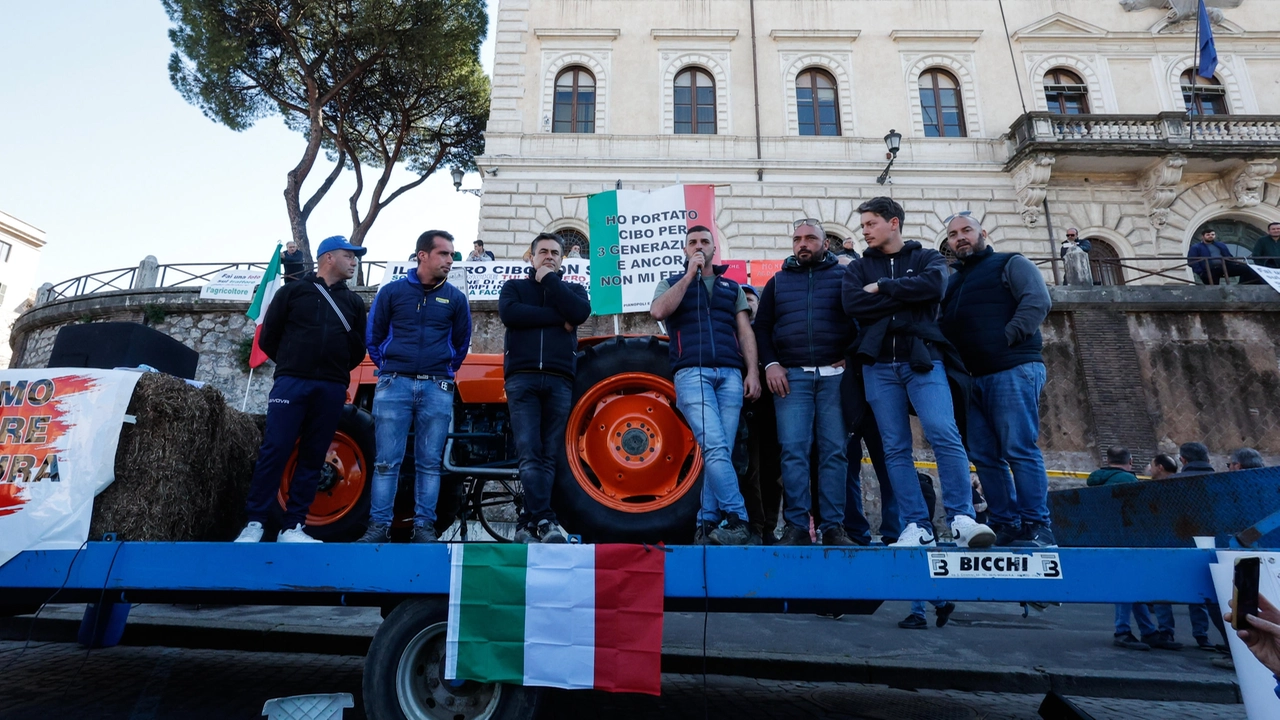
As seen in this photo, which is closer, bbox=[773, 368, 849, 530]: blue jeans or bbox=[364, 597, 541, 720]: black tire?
bbox=[364, 597, 541, 720]: black tire

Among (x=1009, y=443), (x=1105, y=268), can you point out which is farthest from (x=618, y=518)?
(x=1105, y=268)

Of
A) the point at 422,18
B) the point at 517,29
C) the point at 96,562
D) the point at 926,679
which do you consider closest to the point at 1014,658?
the point at 926,679

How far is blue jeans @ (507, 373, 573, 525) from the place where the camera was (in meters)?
3.52

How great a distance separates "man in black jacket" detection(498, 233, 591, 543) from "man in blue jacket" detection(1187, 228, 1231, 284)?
1633 centimetres

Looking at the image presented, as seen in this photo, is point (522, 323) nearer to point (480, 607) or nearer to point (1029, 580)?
point (480, 607)

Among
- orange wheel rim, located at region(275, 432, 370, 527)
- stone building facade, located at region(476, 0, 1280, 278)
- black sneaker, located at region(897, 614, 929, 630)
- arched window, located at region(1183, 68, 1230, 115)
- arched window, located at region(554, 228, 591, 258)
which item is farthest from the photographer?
arched window, located at region(1183, 68, 1230, 115)

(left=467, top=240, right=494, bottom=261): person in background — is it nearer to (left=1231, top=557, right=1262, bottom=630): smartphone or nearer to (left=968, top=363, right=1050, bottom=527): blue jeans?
(left=968, top=363, right=1050, bottom=527): blue jeans

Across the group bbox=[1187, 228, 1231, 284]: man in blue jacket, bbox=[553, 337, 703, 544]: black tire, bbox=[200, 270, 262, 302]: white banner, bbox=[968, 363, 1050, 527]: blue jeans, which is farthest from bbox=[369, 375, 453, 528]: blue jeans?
bbox=[1187, 228, 1231, 284]: man in blue jacket

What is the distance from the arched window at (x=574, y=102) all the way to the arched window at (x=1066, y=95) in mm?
13277

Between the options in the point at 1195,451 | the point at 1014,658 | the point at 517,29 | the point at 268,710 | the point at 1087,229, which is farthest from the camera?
the point at 517,29

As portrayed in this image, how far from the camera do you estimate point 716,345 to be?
374cm

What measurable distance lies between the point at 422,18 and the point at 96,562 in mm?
20750

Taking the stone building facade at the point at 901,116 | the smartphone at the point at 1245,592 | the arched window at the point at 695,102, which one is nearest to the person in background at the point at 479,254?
the stone building facade at the point at 901,116

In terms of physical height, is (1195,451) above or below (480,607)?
above
